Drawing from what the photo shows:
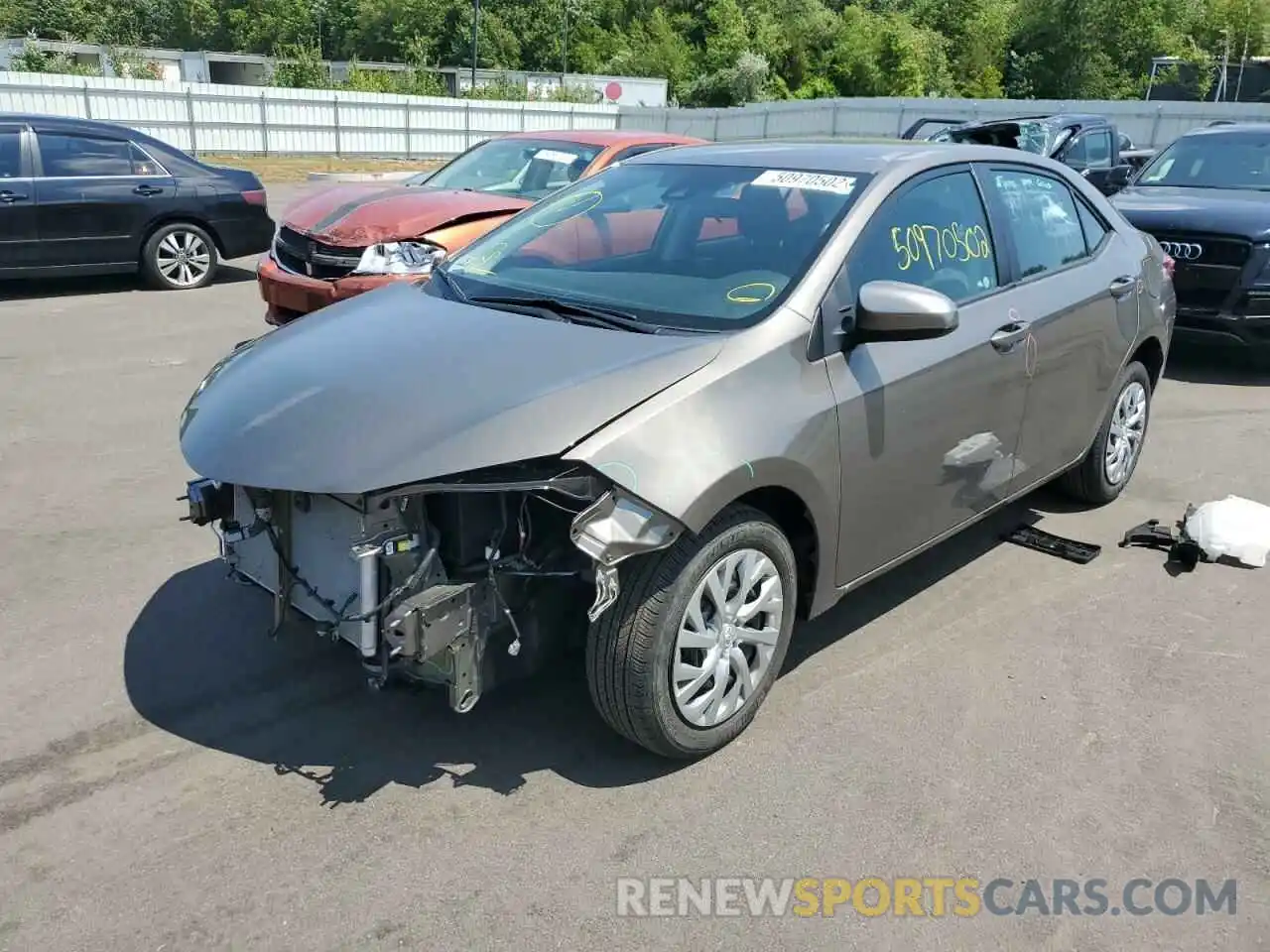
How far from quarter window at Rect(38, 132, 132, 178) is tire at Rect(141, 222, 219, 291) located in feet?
2.20

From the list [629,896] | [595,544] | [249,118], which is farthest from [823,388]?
[249,118]

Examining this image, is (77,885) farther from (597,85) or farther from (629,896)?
(597,85)

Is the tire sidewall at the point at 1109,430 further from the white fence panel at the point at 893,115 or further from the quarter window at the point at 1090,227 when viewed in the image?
the white fence panel at the point at 893,115

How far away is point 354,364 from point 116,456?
318 cm

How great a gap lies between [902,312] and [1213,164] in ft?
25.3

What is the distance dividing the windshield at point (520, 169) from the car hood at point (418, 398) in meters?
5.11

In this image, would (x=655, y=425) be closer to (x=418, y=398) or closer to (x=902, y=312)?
(x=418, y=398)

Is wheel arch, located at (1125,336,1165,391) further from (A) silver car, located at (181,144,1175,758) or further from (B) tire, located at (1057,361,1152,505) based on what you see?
(A) silver car, located at (181,144,1175,758)

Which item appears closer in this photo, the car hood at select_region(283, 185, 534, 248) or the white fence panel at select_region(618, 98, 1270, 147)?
the car hood at select_region(283, 185, 534, 248)

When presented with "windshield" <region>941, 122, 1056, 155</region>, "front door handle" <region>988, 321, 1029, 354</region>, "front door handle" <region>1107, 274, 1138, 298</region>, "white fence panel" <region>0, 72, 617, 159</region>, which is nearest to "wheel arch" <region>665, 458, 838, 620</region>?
"front door handle" <region>988, 321, 1029, 354</region>

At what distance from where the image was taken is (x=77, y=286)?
1092 cm

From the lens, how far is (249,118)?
2962 centimetres

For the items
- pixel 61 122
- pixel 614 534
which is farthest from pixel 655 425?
pixel 61 122

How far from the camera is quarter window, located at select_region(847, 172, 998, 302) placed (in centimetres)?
375
